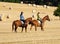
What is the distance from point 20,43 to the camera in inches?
703

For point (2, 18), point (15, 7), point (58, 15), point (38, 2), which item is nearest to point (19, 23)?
point (2, 18)

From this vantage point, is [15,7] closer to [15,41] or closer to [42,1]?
[42,1]

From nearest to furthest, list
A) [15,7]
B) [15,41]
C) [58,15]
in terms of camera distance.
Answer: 1. [15,41]
2. [58,15]
3. [15,7]

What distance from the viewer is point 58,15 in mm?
47781

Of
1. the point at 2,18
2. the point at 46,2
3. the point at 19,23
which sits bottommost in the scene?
the point at 46,2

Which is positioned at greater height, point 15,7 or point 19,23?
point 19,23

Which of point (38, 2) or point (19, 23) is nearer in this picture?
point (19, 23)

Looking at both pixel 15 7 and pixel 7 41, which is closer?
pixel 7 41

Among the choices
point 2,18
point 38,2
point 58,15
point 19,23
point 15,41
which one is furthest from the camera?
point 38,2

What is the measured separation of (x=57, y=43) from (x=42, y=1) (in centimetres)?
5813

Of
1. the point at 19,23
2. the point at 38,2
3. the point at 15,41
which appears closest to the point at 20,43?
the point at 15,41

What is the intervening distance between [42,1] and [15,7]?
2091 cm

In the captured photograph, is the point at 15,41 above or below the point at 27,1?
above

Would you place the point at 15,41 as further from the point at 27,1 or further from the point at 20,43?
the point at 27,1
